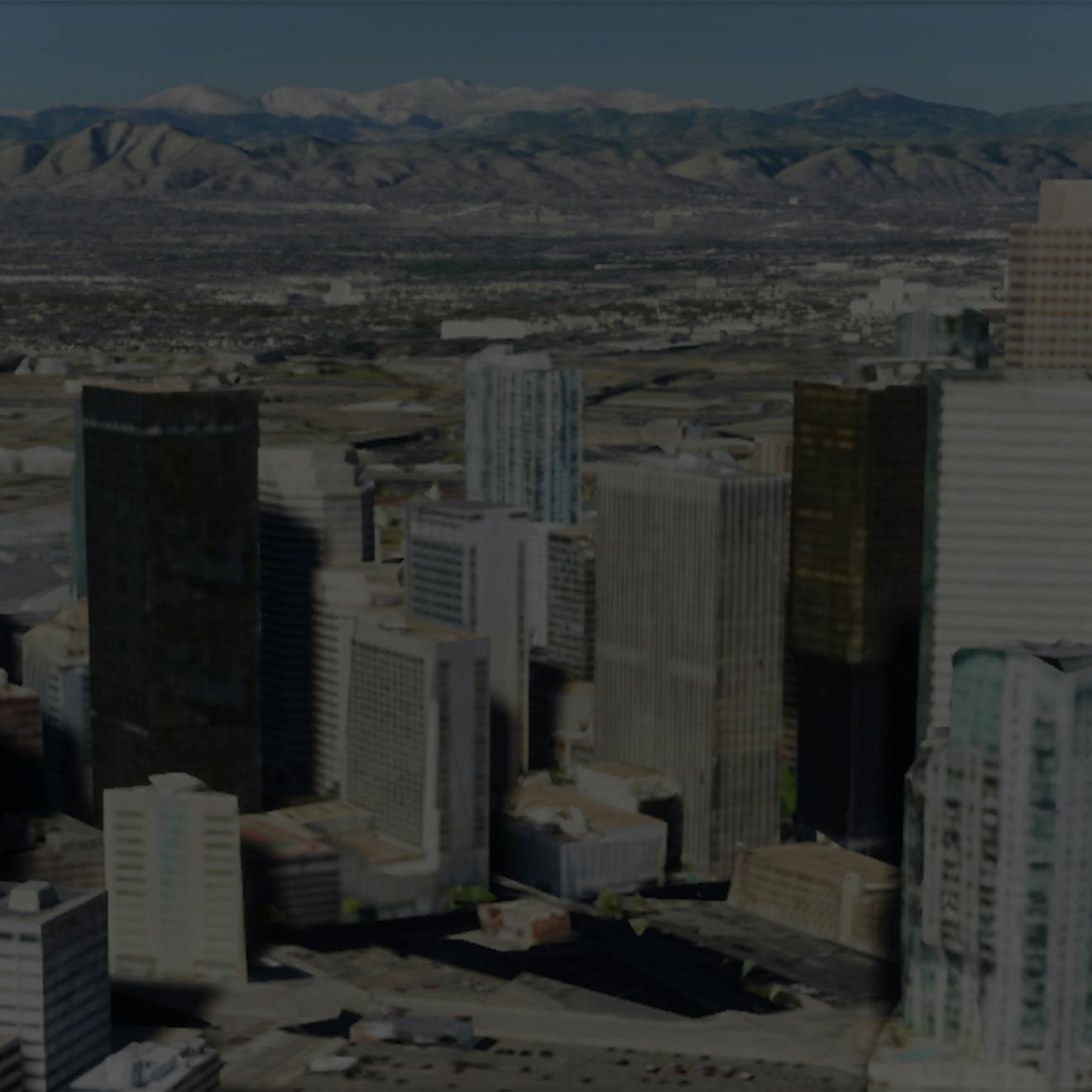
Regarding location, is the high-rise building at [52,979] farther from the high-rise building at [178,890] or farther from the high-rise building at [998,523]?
the high-rise building at [998,523]

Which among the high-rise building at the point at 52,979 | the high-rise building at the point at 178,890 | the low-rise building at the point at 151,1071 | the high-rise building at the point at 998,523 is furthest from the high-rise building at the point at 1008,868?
the high-rise building at the point at 178,890

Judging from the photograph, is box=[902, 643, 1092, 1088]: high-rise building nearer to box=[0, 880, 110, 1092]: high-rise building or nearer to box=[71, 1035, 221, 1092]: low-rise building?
box=[71, 1035, 221, 1092]: low-rise building

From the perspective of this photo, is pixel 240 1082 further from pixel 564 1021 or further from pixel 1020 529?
pixel 1020 529

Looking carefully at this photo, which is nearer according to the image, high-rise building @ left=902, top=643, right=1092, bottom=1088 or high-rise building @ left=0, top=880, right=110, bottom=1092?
high-rise building @ left=902, top=643, right=1092, bottom=1088

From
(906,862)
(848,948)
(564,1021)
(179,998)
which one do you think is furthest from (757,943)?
(906,862)

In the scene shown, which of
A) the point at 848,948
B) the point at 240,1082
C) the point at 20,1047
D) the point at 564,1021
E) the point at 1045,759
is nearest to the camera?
the point at 1045,759

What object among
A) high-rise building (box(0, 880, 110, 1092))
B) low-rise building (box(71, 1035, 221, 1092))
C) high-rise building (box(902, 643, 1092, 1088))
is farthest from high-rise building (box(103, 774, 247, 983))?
high-rise building (box(902, 643, 1092, 1088))
